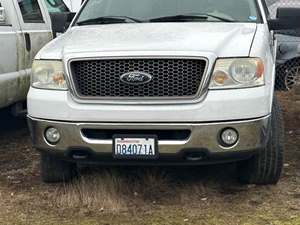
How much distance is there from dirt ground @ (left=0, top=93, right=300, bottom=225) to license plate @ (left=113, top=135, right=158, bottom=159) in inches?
17.6

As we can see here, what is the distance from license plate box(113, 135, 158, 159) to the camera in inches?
173

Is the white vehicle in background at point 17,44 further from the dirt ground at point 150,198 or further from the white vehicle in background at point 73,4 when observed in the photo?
the white vehicle in background at point 73,4

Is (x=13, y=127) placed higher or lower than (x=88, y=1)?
lower

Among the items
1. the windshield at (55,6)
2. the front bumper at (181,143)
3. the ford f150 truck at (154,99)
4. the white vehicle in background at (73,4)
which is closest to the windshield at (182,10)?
the ford f150 truck at (154,99)

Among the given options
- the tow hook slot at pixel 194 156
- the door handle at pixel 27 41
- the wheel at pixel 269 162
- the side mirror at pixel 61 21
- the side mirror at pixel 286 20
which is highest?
the side mirror at pixel 286 20

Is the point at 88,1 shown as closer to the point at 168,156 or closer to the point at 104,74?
the point at 104,74

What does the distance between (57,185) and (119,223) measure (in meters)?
1.02

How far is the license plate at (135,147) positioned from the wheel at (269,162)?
0.92 m

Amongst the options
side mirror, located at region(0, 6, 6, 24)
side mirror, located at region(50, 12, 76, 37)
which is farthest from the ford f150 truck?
side mirror, located at region(0, 6, 6, 24)

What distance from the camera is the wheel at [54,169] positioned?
200 inches

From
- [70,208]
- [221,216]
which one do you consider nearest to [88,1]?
[70,208]

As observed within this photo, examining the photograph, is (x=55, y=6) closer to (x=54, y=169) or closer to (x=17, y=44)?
(x=17, y=44)

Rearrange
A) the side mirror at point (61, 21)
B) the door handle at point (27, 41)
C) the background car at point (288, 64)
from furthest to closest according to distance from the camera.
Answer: the background car at point (288, 64) → the door handle at point (27, 41) → the side mirror at point (61, 21)

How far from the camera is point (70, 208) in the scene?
15.4 feet
